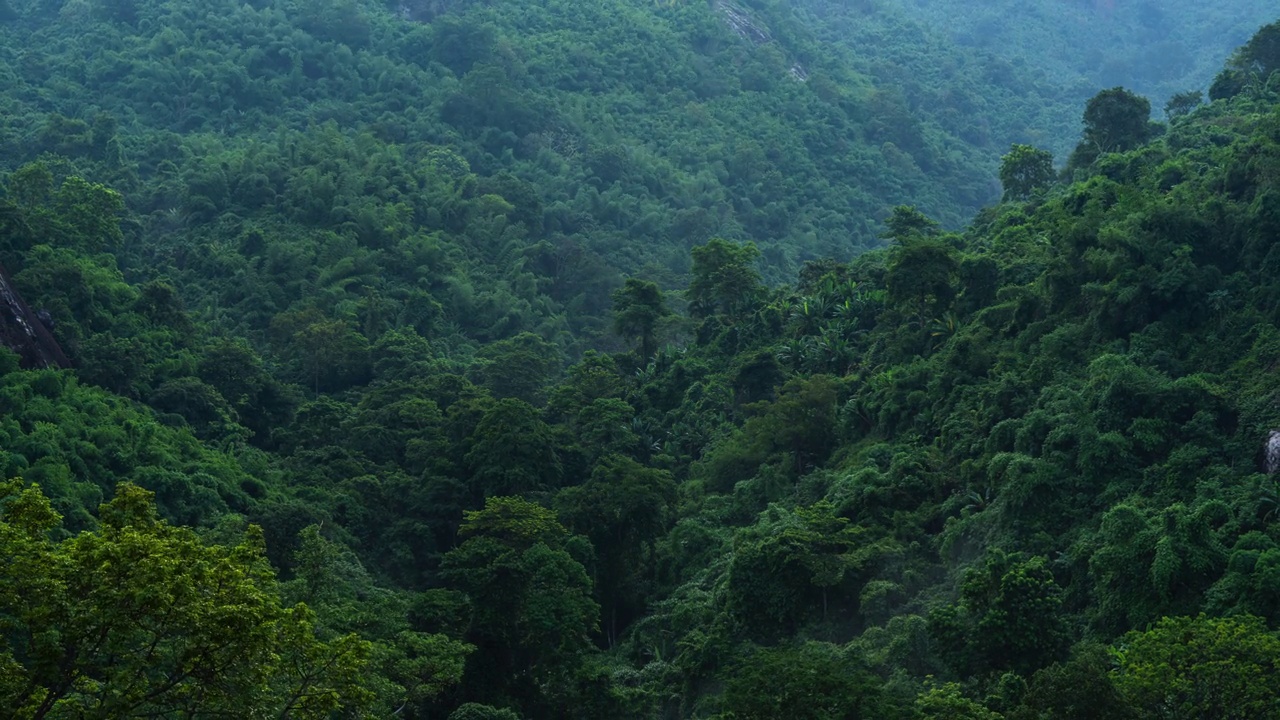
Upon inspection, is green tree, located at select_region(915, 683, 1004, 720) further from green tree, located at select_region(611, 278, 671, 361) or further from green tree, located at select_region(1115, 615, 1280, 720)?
green tree, located at select_region(611, 278, 671, 361)

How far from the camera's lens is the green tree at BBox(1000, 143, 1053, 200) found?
51.1 m

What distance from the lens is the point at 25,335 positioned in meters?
36.6

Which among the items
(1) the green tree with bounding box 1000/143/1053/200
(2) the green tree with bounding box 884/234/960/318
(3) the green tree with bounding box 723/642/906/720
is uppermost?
(1) the green tree with bounding box 1000/143/1053/200

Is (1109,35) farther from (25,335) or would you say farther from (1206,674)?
(1206,674)

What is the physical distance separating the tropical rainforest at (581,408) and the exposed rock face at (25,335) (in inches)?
22.6

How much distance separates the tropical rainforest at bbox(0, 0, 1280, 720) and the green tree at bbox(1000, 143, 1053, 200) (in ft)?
0.87

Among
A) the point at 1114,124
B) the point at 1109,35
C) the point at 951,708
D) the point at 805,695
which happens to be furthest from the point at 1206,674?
the point at 1109,35

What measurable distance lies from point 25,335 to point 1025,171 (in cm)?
3428

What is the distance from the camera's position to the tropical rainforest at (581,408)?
60.3 feet

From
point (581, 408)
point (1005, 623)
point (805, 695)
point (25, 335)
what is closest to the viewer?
point (805, 695)

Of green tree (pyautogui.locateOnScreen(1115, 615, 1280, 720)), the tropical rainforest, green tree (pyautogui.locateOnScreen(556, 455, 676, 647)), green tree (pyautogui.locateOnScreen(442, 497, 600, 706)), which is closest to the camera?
green tree (pyautogui.locateOnScreen(1115, 615, 1280, 720))

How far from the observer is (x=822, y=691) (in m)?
20.6

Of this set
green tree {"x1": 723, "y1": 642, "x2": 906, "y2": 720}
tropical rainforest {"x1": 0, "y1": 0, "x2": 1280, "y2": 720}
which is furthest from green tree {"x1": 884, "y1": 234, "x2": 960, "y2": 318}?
green tree {"x1": 723, "y1": 642, "x2": 906, "y2": 720}

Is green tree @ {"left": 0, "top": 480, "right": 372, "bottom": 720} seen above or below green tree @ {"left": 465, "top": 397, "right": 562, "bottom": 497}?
above
